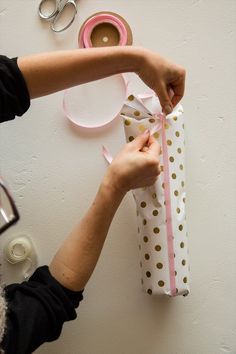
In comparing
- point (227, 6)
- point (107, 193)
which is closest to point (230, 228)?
point (107, 193)

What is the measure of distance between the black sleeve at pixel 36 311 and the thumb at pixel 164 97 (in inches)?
13.6

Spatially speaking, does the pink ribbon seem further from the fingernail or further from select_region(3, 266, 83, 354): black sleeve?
select_region(3, 266, 83, 354): black sleeve

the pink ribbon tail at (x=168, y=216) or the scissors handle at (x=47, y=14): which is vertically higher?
the scissors handle at (x=47, y=14)

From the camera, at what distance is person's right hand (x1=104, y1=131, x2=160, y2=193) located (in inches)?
24.0

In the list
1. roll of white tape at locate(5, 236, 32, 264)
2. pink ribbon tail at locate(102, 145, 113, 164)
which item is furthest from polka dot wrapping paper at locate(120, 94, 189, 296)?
roll of white tape at locate(5, 236, 32, 264)

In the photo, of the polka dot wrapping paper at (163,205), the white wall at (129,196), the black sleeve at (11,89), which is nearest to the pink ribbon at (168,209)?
the polka dot wrapping paper at (163,205)

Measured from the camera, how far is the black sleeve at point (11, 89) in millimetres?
649

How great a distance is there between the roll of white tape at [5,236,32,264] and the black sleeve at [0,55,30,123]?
0.91 feet

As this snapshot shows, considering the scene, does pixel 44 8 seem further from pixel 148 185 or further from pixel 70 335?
pixel 70 335

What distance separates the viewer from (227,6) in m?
0.84

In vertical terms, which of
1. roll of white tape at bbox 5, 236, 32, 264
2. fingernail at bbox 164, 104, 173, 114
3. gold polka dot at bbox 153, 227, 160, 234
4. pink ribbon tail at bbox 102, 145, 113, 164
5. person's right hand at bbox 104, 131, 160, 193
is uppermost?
fingernail at bbox 164, 104, 173, 114

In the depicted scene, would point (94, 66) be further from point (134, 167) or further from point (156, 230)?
point (156, 230)

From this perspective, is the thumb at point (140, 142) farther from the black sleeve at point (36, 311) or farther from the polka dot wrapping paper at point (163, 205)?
the black sleeve at point (36, 311)

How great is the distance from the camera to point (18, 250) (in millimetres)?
832
